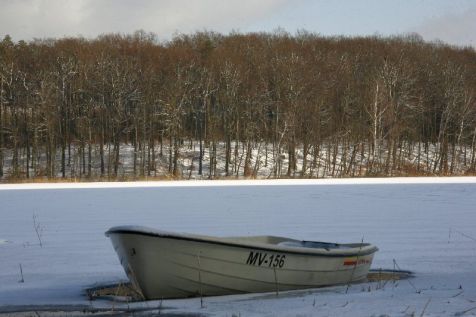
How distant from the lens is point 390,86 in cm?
6050

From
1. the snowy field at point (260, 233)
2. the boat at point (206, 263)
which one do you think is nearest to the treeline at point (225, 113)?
the snowy field at point (260, 233)

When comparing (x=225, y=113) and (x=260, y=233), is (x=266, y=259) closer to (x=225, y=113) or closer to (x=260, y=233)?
(x=260, y=233)

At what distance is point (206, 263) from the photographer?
760 cm

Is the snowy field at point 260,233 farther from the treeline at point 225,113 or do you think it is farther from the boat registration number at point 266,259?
the treeline at point 225,113

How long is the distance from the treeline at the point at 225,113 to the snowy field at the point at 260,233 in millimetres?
31360

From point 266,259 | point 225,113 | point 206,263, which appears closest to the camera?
point 206,263

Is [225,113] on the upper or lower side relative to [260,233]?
upper

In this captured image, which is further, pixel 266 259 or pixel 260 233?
pixel 260 233

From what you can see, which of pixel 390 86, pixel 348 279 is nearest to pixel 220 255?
pixel 348 279

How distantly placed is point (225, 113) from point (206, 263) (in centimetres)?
5336

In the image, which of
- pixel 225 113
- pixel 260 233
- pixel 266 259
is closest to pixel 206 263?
pixel 266 259

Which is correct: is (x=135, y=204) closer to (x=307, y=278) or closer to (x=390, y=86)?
(x=307, y=278)

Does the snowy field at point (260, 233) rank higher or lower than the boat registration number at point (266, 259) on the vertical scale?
lower

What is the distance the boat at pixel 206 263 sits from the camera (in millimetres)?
7492
